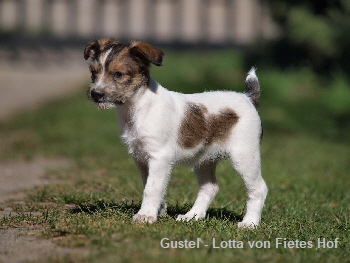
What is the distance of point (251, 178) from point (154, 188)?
107 centimetres

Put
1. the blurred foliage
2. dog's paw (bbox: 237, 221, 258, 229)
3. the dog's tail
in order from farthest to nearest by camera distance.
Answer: the blurred foliage
the dog's tail
dog's paw (bbox: 237, 221, 258, 229)

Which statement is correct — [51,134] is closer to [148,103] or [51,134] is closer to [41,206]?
[41,206]

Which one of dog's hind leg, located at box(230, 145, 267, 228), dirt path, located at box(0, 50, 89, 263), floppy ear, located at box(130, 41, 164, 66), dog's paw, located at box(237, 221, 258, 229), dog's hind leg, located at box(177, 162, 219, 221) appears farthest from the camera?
dog's hind leg, located at box(177, 162, 219, 221)

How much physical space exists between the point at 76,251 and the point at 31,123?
34.8 feet

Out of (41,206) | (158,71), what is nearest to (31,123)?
(158,71)

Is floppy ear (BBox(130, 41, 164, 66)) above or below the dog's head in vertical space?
above

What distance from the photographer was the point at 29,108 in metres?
17.4

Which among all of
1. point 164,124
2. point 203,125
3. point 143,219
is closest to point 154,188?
point 143,219

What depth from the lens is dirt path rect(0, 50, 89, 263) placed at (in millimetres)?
4777

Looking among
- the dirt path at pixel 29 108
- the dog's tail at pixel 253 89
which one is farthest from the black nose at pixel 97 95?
the dog's tail at pixel 253 89

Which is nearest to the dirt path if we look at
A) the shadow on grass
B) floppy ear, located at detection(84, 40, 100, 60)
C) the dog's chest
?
the shadow on grass

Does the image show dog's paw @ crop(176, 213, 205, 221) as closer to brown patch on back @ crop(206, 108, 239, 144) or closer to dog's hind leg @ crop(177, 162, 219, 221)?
dog's hind leg @ crop(177, 162, 219, 221)

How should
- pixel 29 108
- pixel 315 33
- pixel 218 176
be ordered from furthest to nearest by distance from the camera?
pixel 29 108 → pixel 315 33 → pixel 218 176

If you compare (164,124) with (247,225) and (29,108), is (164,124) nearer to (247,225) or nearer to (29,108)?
(247,225)
